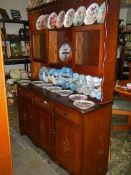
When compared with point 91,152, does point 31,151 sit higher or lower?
lower

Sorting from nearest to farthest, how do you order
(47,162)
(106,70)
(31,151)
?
1. (106,70)
2. (47,162)
3. (31,151)

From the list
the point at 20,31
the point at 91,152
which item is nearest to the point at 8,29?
the point at 20,31

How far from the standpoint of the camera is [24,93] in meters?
2.33

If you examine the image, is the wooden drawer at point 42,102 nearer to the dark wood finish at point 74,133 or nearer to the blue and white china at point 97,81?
the dark wood finish at point 74,133

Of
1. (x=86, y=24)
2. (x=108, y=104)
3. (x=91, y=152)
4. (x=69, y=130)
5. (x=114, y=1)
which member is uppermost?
(x=114, y=1)

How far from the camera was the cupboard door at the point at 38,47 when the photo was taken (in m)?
2.40

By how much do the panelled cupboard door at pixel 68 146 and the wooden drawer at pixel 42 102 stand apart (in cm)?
17

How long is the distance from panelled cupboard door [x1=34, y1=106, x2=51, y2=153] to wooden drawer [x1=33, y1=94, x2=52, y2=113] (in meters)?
0.06

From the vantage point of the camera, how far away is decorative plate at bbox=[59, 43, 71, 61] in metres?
2.06

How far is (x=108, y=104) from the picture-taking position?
166 cm

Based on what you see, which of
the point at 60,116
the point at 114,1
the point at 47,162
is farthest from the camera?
the point at 47,162

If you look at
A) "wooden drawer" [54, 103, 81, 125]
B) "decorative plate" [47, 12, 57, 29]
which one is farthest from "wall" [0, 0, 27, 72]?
"wooden drawer" [54, 103, 81, 125]

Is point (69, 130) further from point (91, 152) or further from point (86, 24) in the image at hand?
point (86, 24)

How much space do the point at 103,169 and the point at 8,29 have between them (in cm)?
334
